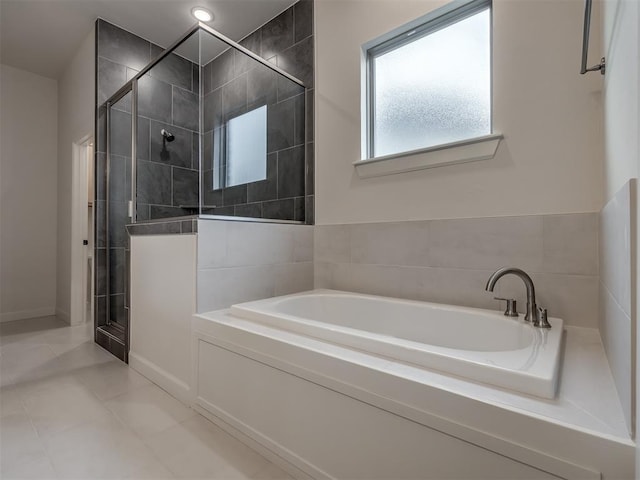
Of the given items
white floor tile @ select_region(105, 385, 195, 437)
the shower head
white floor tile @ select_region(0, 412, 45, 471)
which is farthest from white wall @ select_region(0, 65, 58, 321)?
white floor tile @ select_region(105, 385, 195, 437)

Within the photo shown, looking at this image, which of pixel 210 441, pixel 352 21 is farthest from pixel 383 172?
pixel 210 441

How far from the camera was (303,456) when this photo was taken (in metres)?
1.08

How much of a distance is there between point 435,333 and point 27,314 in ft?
13.8

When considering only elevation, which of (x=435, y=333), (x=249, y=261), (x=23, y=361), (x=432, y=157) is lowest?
(x=23, y=361)

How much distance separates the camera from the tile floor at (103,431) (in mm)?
1150

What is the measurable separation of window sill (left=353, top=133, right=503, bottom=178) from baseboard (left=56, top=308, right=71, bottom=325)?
10.8 feet

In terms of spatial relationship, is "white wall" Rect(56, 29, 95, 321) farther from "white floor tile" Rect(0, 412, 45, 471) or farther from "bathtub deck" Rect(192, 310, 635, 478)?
"bathtub deck" Rect(192, 310, 635, 478)

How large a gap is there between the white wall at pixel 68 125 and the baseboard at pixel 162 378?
1.80 m

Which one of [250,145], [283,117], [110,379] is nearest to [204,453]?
[110,379]

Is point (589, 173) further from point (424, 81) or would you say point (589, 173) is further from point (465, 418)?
point (465, 418)

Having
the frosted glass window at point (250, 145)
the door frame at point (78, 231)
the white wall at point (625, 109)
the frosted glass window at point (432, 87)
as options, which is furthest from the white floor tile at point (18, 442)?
the frosted glass window at point (432, 87)

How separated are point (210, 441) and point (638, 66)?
1.74 meters

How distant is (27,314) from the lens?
11.2 feet

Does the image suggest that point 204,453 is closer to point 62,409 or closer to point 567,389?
point 62,409
